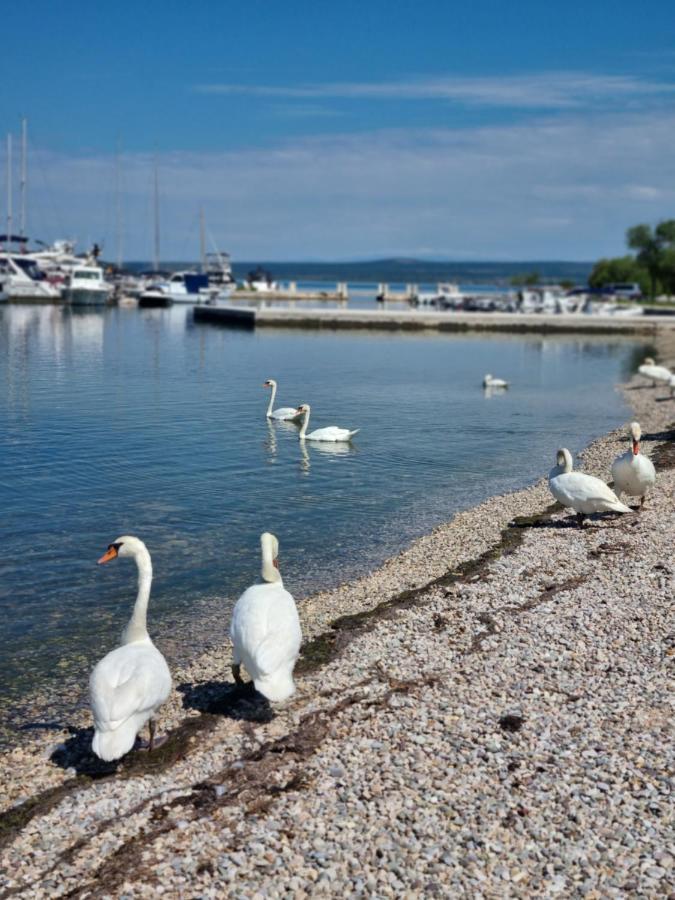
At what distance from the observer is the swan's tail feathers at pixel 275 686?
786 centimetres

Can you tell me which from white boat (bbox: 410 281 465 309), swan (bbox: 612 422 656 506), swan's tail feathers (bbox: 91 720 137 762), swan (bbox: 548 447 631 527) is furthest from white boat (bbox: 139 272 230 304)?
swan's tail feathers (bbox: 91 720 137 762)

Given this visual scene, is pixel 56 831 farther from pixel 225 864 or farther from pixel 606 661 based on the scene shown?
pixel 606 661

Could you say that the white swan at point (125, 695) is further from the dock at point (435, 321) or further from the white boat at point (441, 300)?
the white boat at point (441, 300)

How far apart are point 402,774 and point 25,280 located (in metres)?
88.0

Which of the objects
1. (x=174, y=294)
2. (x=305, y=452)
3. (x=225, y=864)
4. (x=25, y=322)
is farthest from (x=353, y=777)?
(x=174, y=294)

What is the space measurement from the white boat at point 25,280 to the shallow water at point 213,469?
39.7 metres

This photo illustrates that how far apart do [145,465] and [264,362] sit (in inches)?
1036

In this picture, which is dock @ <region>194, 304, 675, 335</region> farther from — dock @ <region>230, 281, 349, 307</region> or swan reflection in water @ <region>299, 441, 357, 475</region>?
swan reflection in water @ <region>299, 441, 357, 475</region>

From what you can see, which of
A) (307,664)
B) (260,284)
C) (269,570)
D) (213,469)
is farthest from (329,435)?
(260,284)

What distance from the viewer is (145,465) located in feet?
69.2

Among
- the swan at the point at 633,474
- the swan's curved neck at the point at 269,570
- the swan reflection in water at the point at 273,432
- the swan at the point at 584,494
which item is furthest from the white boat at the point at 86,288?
the swan's curved neck at the point at 269,570

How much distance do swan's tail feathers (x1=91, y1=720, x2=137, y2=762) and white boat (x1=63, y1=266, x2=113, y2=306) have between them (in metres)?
82.1

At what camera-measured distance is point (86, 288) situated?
3361 inches

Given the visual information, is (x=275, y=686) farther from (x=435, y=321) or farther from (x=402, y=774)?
(x=435, y=321)
